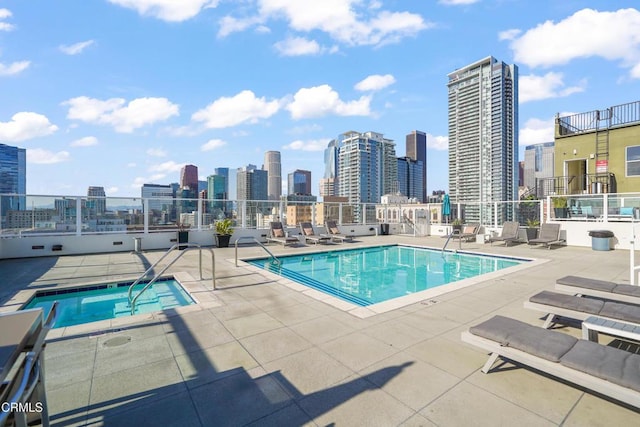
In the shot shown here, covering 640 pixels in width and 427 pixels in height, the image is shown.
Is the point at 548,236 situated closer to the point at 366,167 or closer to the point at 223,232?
the point at 223,232

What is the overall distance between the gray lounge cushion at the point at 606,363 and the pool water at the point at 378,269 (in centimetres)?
346

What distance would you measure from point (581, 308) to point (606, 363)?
1319 millimetres

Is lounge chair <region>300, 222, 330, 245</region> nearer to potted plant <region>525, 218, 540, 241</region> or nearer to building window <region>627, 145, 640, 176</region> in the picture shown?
potted plant <region>525, 218, 540, 241</region>

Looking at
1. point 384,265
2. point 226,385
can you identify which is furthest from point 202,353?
point 384,265

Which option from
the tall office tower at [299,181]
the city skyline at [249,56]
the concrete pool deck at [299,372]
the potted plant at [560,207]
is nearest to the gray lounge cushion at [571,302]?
the concrete pool deck at [299,372]

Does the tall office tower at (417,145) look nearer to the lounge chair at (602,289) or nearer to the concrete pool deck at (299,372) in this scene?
the lounge chair at (602,289)

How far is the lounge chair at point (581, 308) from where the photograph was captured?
294 centimetres

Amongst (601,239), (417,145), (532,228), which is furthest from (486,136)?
(417,145)

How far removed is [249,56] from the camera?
13609 millimetres

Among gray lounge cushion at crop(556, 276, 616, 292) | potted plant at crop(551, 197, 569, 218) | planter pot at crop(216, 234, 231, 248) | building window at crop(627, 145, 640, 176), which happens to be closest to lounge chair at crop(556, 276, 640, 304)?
gray lounge cushion at crop(556, 276, 616, 292)

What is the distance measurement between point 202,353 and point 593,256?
10574 millimetres

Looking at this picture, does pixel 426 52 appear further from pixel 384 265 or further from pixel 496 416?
pixel 496 416

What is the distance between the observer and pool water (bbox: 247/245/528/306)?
648 cm

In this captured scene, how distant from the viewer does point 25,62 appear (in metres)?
9.98
